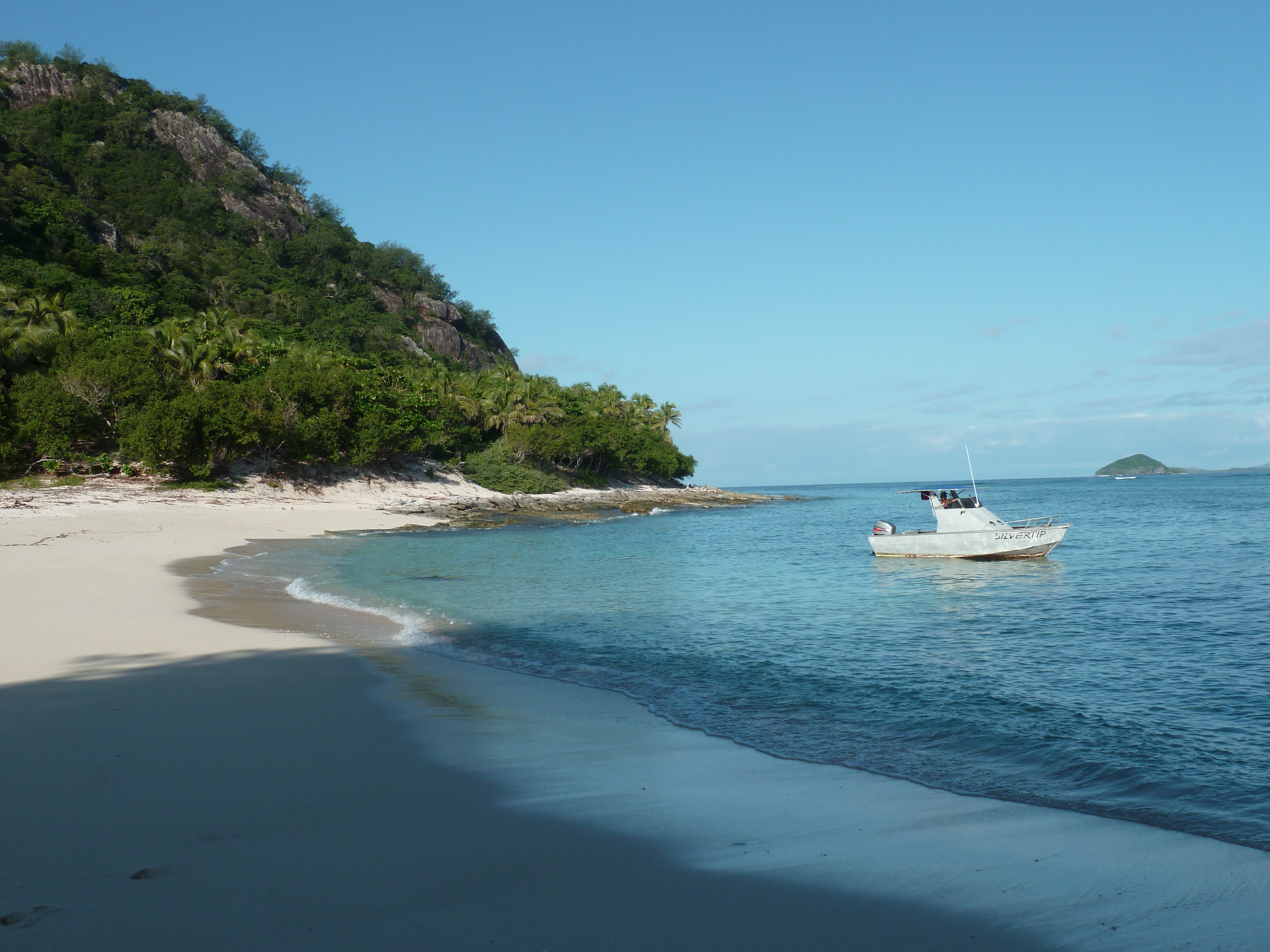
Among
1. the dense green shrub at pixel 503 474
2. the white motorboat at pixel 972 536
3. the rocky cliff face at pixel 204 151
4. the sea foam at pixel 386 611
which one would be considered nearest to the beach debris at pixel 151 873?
the sea foam at pixel 386 611

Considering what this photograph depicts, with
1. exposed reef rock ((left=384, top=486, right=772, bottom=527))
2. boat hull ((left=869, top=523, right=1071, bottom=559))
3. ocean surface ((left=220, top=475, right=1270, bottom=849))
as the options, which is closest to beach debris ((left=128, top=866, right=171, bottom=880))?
ocean surface ((left=220, top=475, right=1270, bottom=849))

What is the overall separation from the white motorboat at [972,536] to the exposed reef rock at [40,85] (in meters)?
128

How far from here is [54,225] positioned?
7081 centimetres

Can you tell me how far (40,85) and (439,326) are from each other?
61.8 m

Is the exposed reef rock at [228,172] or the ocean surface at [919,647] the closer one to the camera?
the ocean surface at [919,647]

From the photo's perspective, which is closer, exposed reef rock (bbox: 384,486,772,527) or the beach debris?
the beach debris

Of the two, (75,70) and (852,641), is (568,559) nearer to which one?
(852,641)

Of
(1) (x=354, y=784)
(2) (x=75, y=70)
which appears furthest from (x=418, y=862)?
(2) (x=75, y=70)

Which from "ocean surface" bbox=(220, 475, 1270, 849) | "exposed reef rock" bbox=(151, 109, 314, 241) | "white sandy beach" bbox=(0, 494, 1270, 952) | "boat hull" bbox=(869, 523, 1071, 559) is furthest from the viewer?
"exposed reef rock" bbox=(151, 109, 314, 241)

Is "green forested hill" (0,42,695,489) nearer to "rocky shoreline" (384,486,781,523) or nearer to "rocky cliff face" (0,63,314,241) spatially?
"rocky cliff face" (0,63,314,241)

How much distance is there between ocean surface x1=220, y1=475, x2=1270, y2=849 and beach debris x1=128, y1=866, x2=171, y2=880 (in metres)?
5.07

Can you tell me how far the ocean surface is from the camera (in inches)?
281

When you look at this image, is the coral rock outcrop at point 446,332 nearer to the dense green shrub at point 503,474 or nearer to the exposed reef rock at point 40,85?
the dense green shrub at point 503,474

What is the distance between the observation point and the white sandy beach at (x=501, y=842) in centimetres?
394
